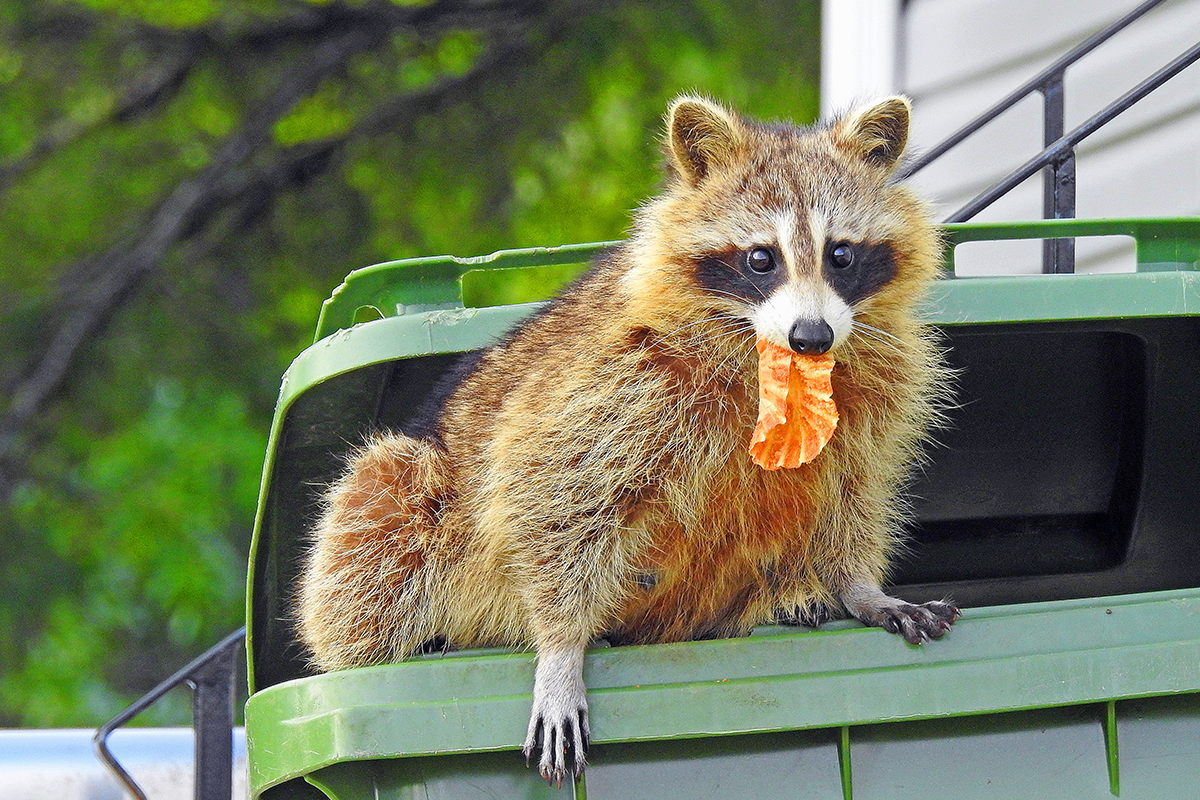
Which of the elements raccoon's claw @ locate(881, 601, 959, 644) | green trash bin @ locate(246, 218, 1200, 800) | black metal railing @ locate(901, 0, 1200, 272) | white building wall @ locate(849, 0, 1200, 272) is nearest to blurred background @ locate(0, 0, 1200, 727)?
white building wall @ locate(849, 0, 1200, 272)

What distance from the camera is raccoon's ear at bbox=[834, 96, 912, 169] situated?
2346 millimetres

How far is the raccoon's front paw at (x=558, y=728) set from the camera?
180 cm

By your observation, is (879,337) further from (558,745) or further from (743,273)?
(558,745)

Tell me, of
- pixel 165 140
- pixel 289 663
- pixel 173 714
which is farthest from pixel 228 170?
pixel 289 663

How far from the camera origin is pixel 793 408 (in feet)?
6.77

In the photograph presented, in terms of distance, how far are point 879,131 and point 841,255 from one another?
33 centimetres

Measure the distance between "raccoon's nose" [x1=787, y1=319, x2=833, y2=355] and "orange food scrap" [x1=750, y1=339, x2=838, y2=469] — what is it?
56 millimetres

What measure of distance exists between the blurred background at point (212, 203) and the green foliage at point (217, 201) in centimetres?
1

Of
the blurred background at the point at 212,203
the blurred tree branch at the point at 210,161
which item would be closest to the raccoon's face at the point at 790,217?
the blurred background at the point at 212,203

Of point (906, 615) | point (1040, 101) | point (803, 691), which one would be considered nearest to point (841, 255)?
point (906, 615)

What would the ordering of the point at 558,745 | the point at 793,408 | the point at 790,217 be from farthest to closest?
the point at 790,217
the point at 793,408
the point at 558,745

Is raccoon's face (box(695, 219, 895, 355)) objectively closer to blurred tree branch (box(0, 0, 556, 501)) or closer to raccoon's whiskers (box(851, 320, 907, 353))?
raccoon's whiskers (box(851, 320, 907, 353))

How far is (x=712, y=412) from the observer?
219 cm

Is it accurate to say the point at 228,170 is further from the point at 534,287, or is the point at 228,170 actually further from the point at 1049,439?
the point at 1049,439
